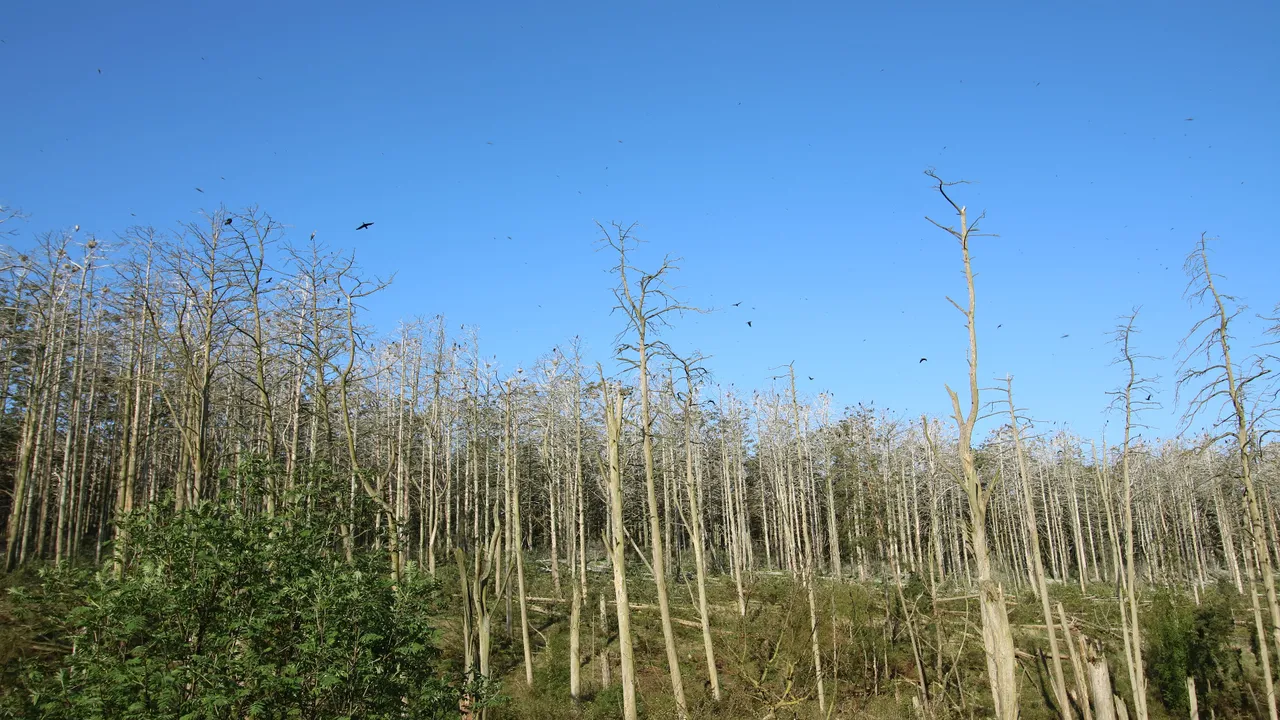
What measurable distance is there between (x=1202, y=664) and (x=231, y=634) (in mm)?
22311

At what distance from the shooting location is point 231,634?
7203 mm

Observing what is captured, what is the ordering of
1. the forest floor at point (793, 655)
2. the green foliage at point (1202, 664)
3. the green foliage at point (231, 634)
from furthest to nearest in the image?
the green foliage at point (1202, 664) → the forest floor at point (793, 655) → the green foliage at point (231, 634)

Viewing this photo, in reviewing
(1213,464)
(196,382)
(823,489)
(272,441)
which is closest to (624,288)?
(272,441)

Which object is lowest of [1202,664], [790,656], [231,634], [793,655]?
[1202,664]

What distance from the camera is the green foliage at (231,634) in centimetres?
641

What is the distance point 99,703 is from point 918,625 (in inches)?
663

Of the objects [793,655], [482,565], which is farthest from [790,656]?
[482,565]

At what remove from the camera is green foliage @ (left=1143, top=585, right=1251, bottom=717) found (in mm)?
19422

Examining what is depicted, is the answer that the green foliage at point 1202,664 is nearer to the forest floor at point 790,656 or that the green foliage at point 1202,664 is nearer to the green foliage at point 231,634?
the forest floor at point 790,656

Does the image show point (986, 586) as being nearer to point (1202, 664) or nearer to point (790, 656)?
point (790, 656)

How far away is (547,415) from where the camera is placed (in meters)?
25.3

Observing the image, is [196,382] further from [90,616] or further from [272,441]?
[90,616]

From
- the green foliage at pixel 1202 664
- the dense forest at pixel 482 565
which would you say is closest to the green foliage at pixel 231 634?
the dense forest at pixel 482 565

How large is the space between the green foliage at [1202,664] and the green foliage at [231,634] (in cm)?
1994
